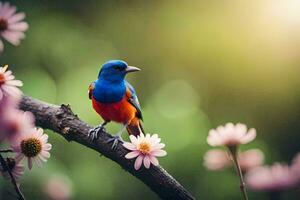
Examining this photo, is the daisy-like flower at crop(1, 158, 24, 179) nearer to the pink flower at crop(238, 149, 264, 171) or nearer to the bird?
the bird

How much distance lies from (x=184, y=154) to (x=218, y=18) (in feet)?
1.05

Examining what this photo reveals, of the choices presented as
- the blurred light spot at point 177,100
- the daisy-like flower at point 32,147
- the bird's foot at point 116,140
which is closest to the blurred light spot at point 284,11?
the blurred light spot at point 177,100

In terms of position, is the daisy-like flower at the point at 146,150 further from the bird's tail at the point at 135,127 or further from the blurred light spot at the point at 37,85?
the blurred light spot at the point at 37,85

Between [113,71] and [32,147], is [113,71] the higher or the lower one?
the higher one

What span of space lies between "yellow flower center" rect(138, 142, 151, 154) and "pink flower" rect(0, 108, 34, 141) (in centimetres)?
19

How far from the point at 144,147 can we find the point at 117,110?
12cm

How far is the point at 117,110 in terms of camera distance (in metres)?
0.79

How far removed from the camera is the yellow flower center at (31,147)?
0.63 metres

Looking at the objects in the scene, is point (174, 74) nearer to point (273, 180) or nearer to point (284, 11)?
point (284, 11)

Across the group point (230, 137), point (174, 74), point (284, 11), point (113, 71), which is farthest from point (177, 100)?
point (230, 137)

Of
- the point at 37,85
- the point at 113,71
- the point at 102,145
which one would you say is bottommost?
the point at 102,145

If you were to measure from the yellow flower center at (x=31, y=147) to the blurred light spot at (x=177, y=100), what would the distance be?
0.54m

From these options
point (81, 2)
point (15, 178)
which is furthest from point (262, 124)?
point (15, 178)

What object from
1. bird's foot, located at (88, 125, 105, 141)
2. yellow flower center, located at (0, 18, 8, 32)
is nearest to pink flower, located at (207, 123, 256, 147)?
bird's foot, located at (88, 125, 105, 141)
